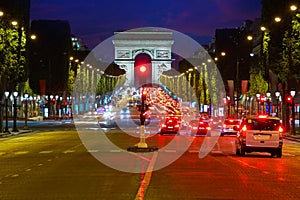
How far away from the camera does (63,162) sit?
85.3 ft

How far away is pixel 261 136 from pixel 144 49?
500ft

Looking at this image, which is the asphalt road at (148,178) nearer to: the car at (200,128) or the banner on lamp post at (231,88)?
the car at (200,128)

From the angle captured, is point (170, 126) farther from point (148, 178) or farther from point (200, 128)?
point (148, 178)

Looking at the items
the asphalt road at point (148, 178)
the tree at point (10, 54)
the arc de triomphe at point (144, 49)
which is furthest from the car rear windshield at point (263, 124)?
the arc de triomphe at point (144, 49)

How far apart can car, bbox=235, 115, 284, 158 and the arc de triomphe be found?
14432 centimetres

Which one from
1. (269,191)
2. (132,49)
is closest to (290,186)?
(269,191)

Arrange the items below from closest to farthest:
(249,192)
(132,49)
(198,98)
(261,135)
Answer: (249,192)
(261,135)
(198,98)
(132,49)

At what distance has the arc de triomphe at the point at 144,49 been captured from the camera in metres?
178

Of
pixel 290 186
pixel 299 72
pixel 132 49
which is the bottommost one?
pixel 290 186

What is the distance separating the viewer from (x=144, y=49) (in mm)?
182250

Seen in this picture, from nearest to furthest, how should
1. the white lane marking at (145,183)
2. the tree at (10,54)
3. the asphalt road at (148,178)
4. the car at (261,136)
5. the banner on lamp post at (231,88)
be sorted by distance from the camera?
the white lane marking at (145,183) → the asphalt road at (148,178) → the car at (261,136) → the tree at (10,54) → the banner on lamp post at (231,88)

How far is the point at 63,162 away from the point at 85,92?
352ft

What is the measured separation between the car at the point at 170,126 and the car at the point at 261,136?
25.1 meters

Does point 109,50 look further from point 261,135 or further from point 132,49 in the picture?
point 261,135
